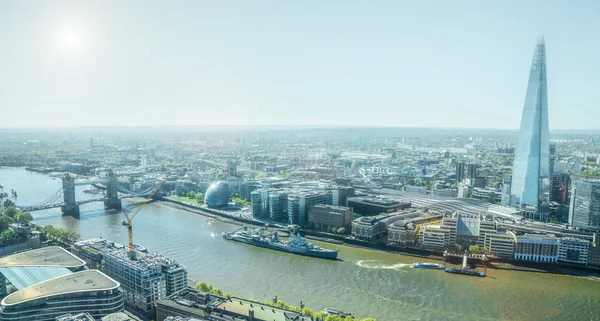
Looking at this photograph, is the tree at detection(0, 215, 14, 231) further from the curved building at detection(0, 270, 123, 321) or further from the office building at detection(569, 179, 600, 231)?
the office building at detection(569, 179, 600, 231)

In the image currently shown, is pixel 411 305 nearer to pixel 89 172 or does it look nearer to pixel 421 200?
pixel 421 200

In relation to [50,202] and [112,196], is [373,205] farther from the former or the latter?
[50,202]

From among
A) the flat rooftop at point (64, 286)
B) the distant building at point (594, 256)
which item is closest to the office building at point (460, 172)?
the distant building at point (594, 256)

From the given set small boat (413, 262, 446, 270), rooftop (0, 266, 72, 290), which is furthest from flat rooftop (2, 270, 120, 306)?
small boat (413, 262, 446, 270)

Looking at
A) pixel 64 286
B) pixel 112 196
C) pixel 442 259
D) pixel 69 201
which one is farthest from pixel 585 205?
pixel 69 201

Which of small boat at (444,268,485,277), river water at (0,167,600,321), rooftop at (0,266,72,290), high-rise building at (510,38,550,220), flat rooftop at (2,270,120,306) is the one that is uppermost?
high-rise building at (510,38,550,220)

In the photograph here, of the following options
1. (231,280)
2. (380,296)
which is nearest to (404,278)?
(380,296)
